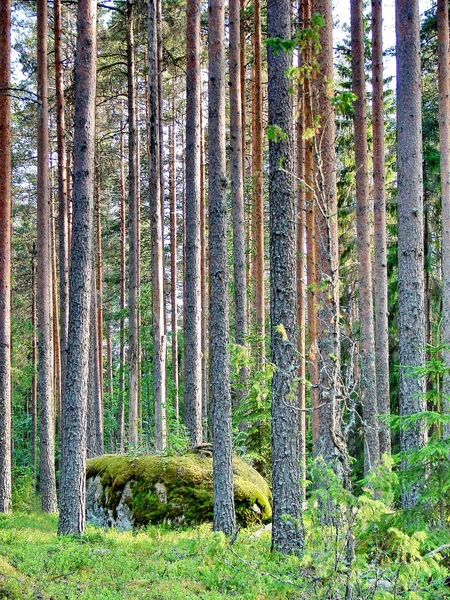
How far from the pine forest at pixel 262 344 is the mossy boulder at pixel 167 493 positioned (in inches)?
1.7

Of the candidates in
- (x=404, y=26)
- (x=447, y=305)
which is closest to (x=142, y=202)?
(x=447, y=305)

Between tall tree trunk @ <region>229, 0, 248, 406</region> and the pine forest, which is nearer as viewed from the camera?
the pine forest

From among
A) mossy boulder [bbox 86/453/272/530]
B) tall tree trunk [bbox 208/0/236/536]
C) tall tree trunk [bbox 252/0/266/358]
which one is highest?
tall tree trunk [bbox 252/0/266/358]

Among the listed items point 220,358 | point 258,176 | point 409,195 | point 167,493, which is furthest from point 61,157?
point 409,195

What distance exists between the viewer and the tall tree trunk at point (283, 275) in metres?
7.06

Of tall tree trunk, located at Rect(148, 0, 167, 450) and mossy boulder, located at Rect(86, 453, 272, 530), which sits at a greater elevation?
tall tree trunk, located at Rect(148, 0, 167, 450)

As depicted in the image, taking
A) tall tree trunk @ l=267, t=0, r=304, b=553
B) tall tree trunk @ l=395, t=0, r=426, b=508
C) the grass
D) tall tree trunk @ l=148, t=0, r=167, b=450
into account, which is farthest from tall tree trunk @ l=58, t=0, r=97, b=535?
tall tree trunk @ l=148, t=0, r=167, b=450

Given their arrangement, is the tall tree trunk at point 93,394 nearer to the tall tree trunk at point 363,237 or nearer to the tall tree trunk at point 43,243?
the tall tree trunk at point 43,243

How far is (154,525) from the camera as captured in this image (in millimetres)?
10258

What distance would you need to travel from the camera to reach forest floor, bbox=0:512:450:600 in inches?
160

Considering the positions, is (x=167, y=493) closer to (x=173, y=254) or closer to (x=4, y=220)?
(x=4, y=220)

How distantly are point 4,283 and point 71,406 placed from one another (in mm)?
4882

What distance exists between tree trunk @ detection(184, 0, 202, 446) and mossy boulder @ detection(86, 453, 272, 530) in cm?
153

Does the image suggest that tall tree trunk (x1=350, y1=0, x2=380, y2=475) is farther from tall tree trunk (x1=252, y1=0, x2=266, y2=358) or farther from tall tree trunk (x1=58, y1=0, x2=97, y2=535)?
tall tree trunk (x1=58, y1=0, x2=97, y2=535)
